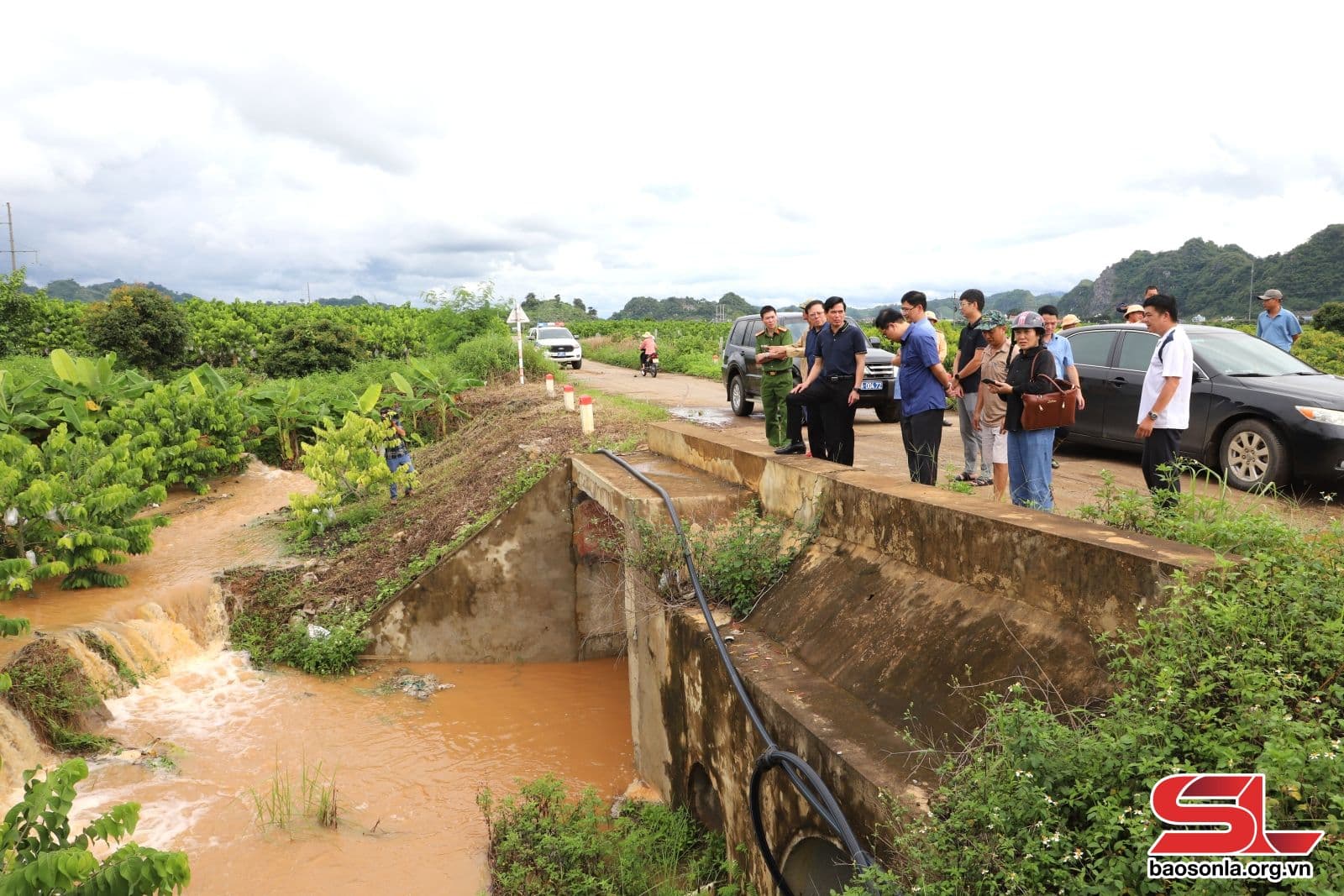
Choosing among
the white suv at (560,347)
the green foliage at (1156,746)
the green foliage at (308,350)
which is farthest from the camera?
the white suv at (560,347)

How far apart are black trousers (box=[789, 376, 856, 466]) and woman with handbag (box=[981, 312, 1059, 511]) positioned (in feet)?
5.20

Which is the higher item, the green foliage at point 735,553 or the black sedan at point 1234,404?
the black sedan at point 1234,404

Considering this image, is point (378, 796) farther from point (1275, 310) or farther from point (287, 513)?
point (1275, 310)

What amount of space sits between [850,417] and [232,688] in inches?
290

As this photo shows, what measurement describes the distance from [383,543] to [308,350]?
13.8 metres

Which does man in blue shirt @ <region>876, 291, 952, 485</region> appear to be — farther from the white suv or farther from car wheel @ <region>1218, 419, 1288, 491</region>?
the white suv

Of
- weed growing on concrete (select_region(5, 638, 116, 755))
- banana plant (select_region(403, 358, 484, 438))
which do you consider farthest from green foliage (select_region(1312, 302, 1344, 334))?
weed growing on concrete (select_region(5, 638, 116, 755))

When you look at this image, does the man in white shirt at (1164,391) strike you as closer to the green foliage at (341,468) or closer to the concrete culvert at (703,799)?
the concrete culvert at (703,799)

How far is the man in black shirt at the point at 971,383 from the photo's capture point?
736 cm

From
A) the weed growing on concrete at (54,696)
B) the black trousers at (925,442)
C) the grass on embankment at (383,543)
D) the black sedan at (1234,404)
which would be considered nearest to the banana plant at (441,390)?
the grass on embankment at (383,543)

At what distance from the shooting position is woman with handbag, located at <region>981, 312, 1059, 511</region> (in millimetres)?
5746

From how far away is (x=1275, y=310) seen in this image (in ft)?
31.1

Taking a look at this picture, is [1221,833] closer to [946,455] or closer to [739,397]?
[946,455]

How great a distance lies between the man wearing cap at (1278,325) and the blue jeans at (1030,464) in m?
5.50
